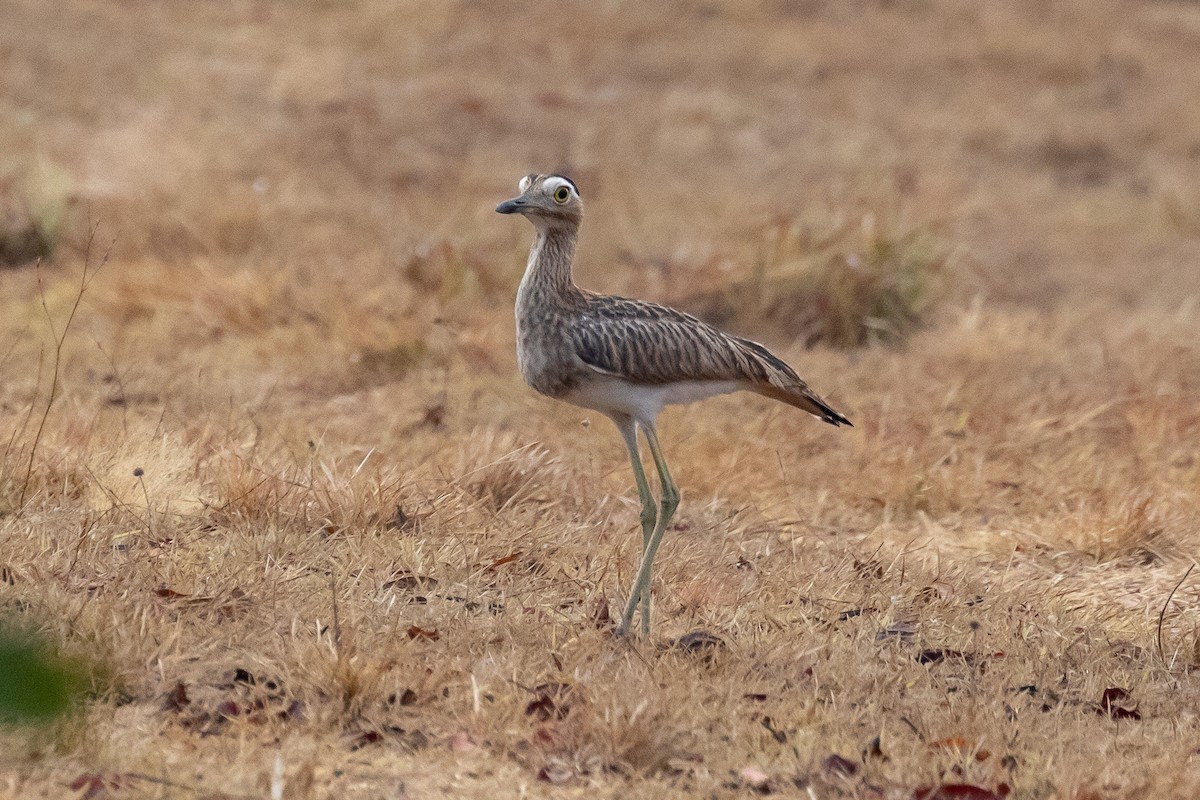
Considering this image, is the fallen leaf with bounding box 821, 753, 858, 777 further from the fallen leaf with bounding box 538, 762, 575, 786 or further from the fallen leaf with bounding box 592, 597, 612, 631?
the fallen leaf with bounding box 592, 597, 612, 631

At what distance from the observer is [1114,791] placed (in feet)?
10.8

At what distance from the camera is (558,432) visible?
21.7ft

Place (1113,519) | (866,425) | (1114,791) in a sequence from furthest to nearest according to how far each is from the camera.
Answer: (866,425) → (1113,519) → (1114,791)

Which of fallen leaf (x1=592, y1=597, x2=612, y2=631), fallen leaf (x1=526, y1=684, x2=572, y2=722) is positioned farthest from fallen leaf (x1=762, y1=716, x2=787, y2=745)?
fallen leaf (x1=592, y1=597, x2=612, y2=631)

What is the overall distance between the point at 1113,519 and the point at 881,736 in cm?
232

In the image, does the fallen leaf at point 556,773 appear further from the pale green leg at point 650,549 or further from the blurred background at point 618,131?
the blurred background at point 618,131

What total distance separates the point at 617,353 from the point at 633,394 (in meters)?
0.14

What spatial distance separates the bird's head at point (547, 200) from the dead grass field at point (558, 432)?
3.25ft

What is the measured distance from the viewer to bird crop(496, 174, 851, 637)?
4242mm

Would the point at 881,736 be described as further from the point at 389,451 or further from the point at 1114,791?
the point at 389,451

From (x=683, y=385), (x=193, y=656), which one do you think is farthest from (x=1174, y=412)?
(x=193, y=656)

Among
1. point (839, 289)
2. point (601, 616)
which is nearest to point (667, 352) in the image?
point (601, 616)

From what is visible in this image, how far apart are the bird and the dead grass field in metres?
0.43

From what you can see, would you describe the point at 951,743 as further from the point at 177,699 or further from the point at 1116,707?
the point at 177,699
